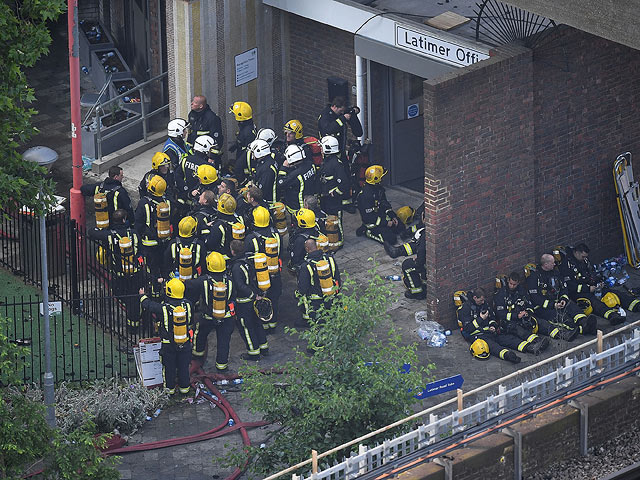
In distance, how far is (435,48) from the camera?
23.5 meters

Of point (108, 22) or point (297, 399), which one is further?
point (108, 22)

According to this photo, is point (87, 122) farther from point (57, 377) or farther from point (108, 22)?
point (57, 377)

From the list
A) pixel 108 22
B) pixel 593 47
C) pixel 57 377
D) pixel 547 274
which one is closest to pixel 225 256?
pixel 57 377

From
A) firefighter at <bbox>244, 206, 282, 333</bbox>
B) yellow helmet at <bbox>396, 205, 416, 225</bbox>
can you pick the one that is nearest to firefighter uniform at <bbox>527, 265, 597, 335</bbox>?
yellow helmet at <bbox>396, 205, 416, 225</bbox>

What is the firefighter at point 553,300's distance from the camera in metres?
22.1

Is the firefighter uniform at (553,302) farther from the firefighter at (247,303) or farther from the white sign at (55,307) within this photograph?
the white sign at (55,307)

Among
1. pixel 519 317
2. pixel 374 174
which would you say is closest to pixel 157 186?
pixel 374 174

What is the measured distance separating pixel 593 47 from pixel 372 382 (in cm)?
775

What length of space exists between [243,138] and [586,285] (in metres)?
5.92

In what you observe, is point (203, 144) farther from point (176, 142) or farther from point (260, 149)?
point (260, 149)

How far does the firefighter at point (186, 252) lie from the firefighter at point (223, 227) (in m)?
0.25

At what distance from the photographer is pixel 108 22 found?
101 ft

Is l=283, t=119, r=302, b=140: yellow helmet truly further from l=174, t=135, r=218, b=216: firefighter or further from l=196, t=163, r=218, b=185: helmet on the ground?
l=196, t=163, r=218, b=185: helmet on the ground

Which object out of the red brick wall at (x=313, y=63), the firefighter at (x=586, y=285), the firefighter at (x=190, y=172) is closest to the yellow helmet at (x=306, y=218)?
the firefighter at (x=190, y=172)
